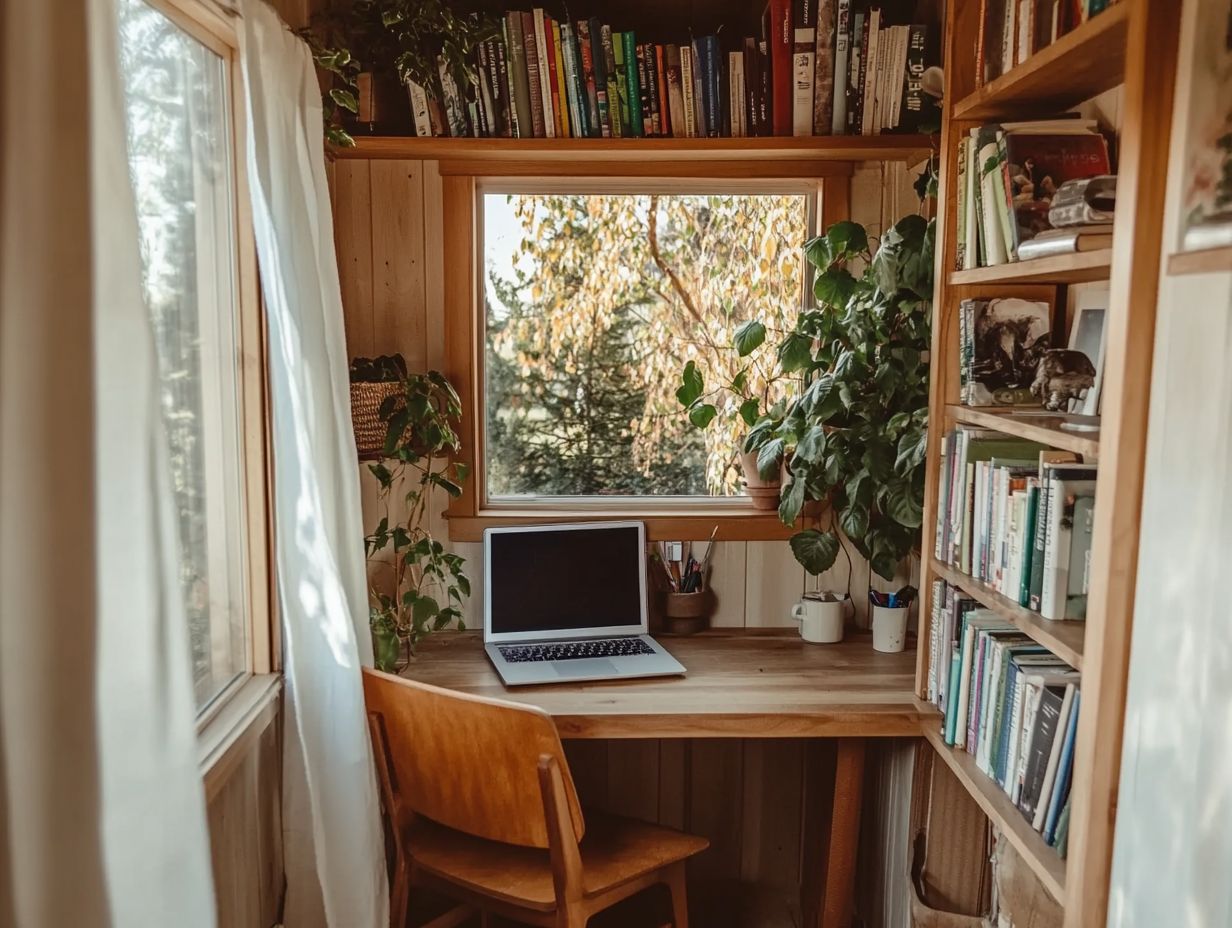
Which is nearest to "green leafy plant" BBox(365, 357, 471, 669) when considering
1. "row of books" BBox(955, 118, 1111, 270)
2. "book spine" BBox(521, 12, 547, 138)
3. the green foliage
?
the green foliage

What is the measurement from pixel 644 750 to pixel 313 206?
5.06ft

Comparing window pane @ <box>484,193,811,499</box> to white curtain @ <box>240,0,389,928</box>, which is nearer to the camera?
white curtain @ <box>240,0,389,928</box>

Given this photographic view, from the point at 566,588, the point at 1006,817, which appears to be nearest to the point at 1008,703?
the point at 1006,817

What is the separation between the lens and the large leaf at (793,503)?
2.19m

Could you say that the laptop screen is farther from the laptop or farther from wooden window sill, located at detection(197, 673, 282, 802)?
wooden window sill, located at detection(197, 673, 282, 802)

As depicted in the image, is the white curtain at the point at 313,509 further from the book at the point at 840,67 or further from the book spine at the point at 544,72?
the book at the point at 840,67

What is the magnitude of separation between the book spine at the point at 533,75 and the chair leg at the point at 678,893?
1547mm

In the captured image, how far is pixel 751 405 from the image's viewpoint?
2.38 m

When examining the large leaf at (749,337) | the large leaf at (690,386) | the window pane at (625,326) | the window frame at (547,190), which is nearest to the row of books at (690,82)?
the window frame at (547,190)

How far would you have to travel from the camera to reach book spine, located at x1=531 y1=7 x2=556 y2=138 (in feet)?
7.14

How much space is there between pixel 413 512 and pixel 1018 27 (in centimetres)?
159

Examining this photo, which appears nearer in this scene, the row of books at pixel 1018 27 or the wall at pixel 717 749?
the row of books at pixel 1018 27

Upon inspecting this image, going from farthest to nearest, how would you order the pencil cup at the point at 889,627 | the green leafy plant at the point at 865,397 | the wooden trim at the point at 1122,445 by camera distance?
1. the pencil cup at the point at 889,627
2. the green leafy plant at the point at 865,397
3. the wooden trim at the point at 1122,445

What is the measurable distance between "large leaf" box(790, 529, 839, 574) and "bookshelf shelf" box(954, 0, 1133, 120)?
0.90 metres
